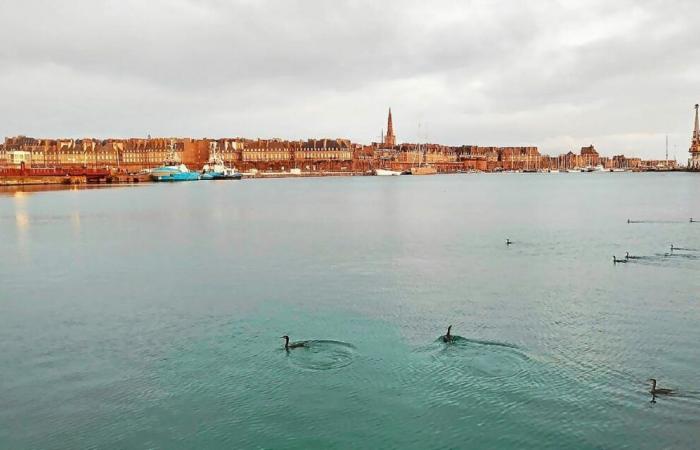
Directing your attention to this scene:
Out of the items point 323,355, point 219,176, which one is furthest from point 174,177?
point 323,355

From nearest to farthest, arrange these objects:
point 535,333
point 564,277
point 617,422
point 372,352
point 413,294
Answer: point 617,422 < point 372,352 < point 535,333 < point 413,294 < point 564,277

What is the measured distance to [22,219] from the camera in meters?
47.5

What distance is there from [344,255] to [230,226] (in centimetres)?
1662

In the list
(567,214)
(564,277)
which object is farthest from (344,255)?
(567,214)

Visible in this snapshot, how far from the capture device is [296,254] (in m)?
29.3

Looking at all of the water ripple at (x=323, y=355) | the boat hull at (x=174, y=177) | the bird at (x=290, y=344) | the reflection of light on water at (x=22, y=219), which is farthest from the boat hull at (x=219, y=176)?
the water ripple at (x=323, y=355)

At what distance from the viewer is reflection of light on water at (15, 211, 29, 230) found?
42419 millimetres

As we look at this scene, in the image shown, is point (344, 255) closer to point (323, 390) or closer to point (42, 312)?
point (42, 312)

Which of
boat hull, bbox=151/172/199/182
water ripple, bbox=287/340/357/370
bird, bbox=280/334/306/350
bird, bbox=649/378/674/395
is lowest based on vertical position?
bird, bbox=649/378/674/395

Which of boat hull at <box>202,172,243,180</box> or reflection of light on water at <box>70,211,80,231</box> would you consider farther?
boat hull at <box>202,172,243,180</box>

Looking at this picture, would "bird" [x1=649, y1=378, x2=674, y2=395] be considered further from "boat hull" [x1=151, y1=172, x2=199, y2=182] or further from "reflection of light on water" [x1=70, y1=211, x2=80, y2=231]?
"boat hull" [x1=151, y1=172, x2=199, y2=182]

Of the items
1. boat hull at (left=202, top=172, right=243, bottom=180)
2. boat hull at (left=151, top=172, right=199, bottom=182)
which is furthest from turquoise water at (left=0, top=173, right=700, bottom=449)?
boat hull at (left=202, top=172, right=243, bottom=180)

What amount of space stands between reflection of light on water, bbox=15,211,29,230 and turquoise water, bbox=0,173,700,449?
42.7 feet

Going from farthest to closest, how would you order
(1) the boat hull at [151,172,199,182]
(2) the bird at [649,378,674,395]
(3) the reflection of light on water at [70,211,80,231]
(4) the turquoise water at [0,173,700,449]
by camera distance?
1. (1) the boat hull at [151,172,199,182]
2. (3) the reflection of light on water at [70,211,80,231]
3. (2) the bird at [649,378,674,395]
4. (4) the turquoise water at [0,173,700,449]
